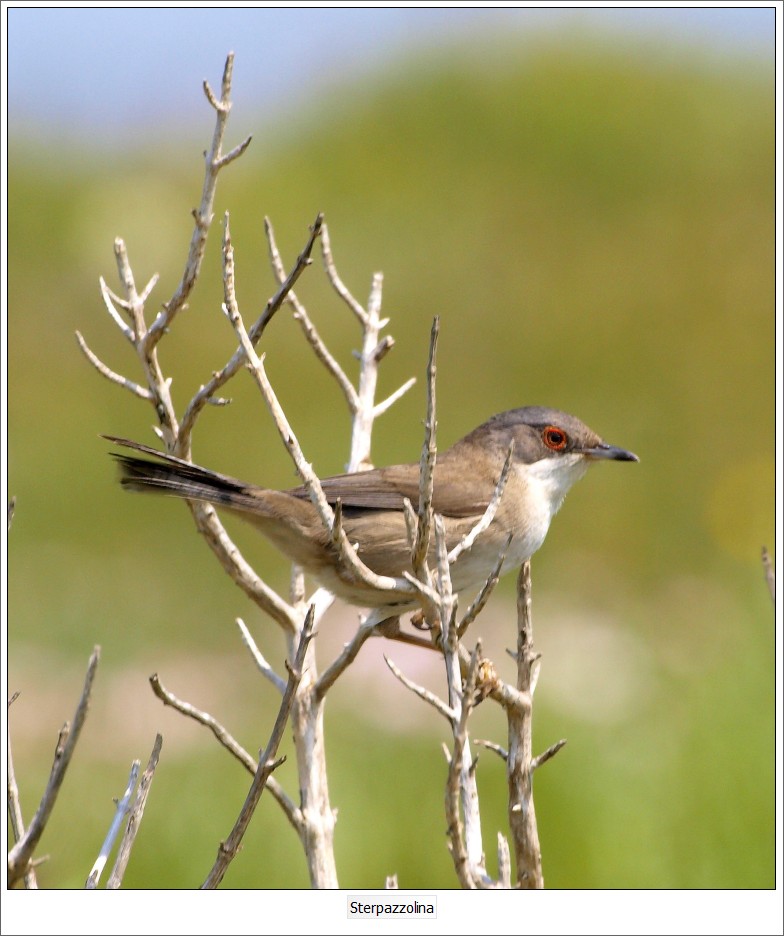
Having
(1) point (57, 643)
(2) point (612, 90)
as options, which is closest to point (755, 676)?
(1) point (57, 643)

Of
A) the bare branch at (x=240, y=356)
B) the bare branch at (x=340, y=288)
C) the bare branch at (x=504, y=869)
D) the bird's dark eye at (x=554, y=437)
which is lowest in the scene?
the bare branch at (x=504, y=869)

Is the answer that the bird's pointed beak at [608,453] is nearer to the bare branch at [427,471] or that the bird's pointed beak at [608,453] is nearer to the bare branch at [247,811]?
the bare branch at [427,471]

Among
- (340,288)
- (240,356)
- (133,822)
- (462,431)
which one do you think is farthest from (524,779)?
(462,431)

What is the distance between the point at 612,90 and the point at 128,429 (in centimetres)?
821

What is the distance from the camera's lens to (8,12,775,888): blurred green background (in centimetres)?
509

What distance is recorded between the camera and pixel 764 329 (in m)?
12.5

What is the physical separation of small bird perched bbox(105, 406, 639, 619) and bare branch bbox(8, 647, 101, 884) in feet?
2.74

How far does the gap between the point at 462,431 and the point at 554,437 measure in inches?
225

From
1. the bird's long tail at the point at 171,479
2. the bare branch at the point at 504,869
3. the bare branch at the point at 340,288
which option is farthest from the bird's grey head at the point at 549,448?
the bare branch at the point at 504,869

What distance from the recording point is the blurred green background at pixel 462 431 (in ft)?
16.7

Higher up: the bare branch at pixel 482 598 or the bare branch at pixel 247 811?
the bare branch at pixel 482 598

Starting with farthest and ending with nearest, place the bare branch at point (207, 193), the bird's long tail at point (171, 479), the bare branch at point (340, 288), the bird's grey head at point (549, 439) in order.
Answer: the bird's grey head at point (549, 439), the bare branch at point (340, 288), the bird's long tail at point (171, 479), the bare branch at point (207, 193)

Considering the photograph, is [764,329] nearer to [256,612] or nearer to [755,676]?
[256,612]

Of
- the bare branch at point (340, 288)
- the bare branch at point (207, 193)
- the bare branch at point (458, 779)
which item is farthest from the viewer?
the bare branch at point (340, 288)
